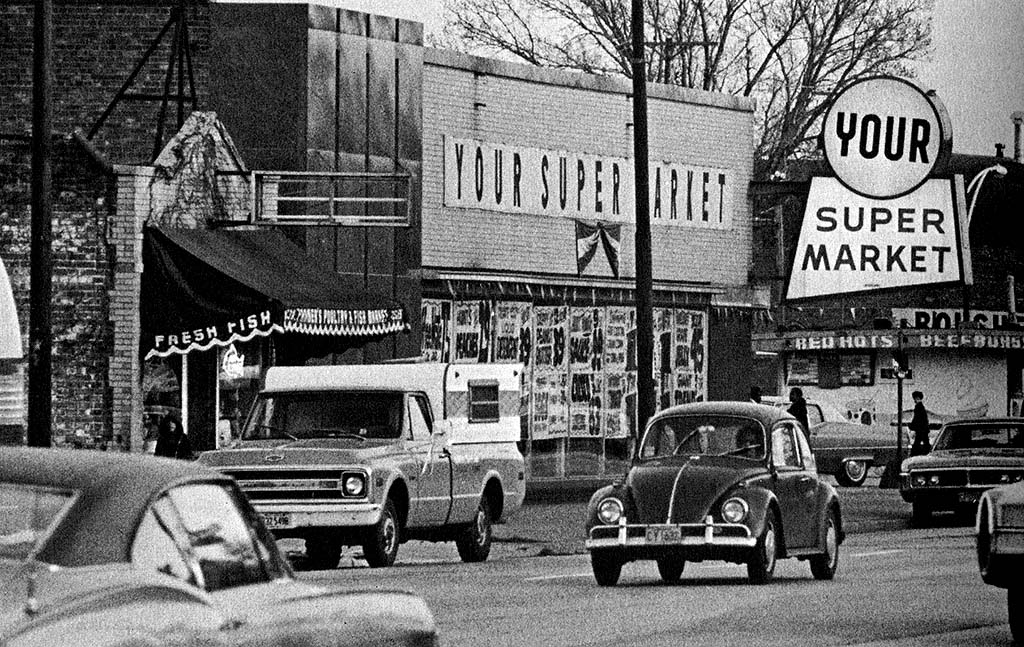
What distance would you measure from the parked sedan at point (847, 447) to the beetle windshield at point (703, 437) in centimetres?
2310

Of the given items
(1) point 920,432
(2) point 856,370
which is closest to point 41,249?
(1) point 920,432

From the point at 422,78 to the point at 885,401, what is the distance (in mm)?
21450

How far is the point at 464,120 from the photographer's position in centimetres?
3456

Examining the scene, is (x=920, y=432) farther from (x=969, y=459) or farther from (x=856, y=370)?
(x=856, y=370)

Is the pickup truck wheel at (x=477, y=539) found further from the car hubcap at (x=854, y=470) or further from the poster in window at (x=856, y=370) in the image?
the poster in window at (x=856, y=370)

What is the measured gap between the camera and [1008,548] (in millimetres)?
12992

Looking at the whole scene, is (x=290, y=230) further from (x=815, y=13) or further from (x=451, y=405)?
(x=815, y=13)

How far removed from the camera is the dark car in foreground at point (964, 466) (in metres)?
29.1

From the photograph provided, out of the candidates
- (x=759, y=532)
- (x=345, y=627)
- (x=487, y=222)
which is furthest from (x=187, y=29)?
(x=345, y=627)

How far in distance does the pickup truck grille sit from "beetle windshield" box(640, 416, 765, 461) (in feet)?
9.35

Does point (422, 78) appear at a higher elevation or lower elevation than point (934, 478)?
higher

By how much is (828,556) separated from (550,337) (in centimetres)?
1771

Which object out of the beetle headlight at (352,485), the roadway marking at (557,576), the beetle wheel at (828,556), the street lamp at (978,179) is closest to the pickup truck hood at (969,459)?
the beetle wheel at (828,556)

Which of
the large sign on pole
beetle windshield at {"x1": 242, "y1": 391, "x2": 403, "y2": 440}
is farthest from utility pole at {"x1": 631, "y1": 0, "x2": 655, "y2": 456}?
the large sign on pole
